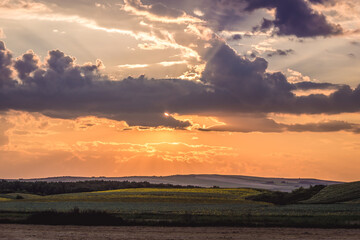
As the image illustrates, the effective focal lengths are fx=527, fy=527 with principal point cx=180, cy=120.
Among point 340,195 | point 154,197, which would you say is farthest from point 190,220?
point 340,195

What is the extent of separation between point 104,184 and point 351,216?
10919cm

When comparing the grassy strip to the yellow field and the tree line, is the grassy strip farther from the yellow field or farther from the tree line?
the tree line

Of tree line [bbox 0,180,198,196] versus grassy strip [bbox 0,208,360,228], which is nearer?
grassy strip [bbox 0,208,360,228]

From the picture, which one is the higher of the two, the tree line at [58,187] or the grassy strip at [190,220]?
the tree line at [58,187]

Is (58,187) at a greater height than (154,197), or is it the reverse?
(58,187)

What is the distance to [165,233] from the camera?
36344 millimetres

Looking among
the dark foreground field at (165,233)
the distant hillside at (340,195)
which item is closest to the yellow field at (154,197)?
the distant hillside at (340,195)

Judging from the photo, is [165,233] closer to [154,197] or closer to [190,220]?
[190,220]

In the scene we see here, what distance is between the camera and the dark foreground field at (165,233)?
34.2 m

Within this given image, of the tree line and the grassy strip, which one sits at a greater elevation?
the tree line

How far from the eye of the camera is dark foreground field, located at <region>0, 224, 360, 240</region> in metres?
34.2

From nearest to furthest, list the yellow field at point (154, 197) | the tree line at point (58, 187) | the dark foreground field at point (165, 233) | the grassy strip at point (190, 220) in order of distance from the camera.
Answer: the dark foreground field at point (165, 233) → the grassy strip at point (190, 220) → the yellow field at point (154, 197) → the tree line at point (58, 187)

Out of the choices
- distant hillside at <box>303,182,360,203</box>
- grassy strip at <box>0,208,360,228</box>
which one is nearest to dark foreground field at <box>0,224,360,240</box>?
grassy strip at <box>0,208,360,228</box>

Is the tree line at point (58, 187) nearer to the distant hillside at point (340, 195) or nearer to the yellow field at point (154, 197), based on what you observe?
the yellow field at point (154, 197)
